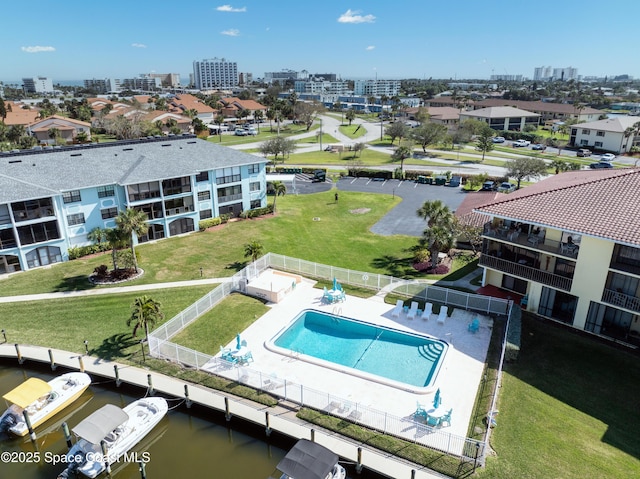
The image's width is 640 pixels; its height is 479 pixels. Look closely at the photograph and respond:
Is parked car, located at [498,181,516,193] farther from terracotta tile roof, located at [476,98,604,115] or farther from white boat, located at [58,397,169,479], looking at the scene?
terracotta tile roof, located at [476,98,604,115]

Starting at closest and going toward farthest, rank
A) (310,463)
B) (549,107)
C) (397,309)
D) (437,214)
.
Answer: (310,463)
(397,309)
(437,214)
(549,107)

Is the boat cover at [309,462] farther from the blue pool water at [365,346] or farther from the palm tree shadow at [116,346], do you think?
the palm tree shadow at [116,346]

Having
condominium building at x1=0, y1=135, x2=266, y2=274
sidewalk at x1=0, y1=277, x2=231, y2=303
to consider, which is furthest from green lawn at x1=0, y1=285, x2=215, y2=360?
condominium building at x1=0, y1=135, x2=266, y2=274

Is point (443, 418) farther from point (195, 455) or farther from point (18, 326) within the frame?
point (18, 326)

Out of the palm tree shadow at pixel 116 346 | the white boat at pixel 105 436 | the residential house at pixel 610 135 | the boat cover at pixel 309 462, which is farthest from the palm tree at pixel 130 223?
the residential house at pixel 610 135

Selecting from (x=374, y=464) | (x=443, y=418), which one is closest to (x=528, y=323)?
(x=443, y=418)

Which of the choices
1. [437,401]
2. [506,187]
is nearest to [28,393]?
[437,401]

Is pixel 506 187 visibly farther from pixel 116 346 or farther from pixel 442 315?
pixel 116 346
